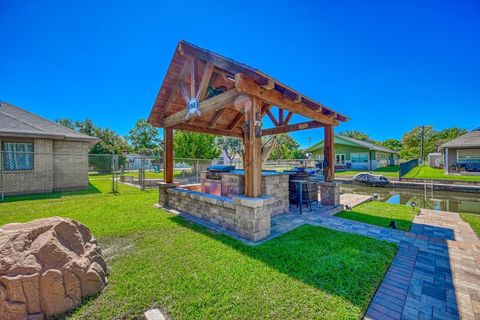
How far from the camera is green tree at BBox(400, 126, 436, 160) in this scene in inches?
1550

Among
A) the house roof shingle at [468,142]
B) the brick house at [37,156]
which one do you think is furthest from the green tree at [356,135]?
the brick house at [37,156]

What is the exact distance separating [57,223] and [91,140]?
10.3 m

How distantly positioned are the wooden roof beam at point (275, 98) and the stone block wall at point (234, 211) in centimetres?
223

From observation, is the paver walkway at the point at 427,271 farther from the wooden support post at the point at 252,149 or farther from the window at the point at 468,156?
the window at the point at 468,156

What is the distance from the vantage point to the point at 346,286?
2510 millimetres

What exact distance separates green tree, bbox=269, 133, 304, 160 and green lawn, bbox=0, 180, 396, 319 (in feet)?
119

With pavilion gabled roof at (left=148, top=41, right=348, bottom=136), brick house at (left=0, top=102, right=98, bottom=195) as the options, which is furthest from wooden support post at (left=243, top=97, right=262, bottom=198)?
brick house at (left=0, top=102, right=98, bottom=195)

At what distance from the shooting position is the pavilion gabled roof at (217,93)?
4.05m

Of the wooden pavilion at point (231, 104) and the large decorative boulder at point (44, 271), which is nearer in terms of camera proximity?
the large decorative boulder at point (44, 271)

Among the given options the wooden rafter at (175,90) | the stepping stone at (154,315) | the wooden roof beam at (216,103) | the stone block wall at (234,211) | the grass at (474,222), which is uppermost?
the wooden rafter at (175,90)

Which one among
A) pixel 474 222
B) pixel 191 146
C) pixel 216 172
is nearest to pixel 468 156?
pixel 474 222

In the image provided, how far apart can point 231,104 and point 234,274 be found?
3.40 metres

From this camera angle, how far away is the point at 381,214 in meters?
6.10

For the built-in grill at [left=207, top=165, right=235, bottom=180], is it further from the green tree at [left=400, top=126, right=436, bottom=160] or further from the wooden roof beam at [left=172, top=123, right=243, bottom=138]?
the green tree at [left=400, top=126, right=436, bottom=160]
